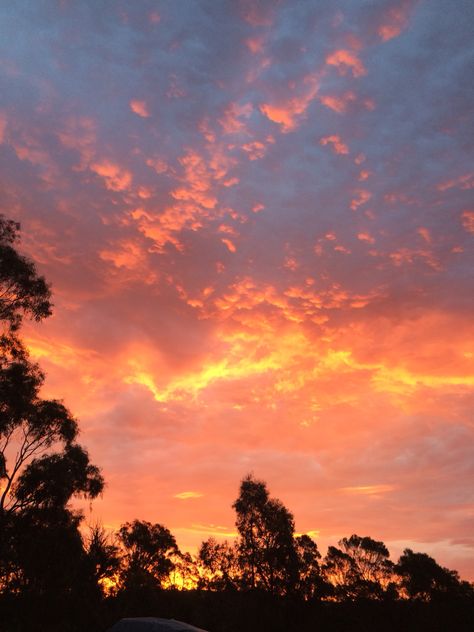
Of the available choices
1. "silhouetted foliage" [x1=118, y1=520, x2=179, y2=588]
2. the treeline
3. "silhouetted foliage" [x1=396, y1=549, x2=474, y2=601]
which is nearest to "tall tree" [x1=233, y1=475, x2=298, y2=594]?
the treeline

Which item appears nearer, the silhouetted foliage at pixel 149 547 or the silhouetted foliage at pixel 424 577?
the silhouetted foliage at pixel 149 547

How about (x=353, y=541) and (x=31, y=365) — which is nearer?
(x=31, y=365)

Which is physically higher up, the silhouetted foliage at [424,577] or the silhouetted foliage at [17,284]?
the silhouetted foliage at [17,284]

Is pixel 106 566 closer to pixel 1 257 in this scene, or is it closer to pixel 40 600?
pixel 40 600

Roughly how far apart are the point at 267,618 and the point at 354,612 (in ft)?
47.0

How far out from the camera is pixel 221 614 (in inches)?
1930

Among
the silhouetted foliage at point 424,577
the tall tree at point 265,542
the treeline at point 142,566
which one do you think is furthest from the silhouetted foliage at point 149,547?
the silhouetted foliage at point 424,577

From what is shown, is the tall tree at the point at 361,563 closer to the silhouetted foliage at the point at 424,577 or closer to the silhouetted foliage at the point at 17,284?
the silhouetted foliage at the point at 424,577

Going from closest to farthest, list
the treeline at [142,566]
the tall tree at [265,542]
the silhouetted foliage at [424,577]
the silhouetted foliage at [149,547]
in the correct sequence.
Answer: the treeline at [142,566]
the tall tree at [265,542]
the silhouetted foliage at [149,547]
the silhouetted foliage at [424,577]

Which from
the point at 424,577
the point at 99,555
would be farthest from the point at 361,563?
the point at 99,555

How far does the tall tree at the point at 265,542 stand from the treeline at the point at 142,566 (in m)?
0.12

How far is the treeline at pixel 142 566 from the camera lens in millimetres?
28656

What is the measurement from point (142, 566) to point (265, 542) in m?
28.0

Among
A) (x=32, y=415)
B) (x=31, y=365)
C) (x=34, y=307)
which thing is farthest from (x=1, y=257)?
(x=32, y=415)
